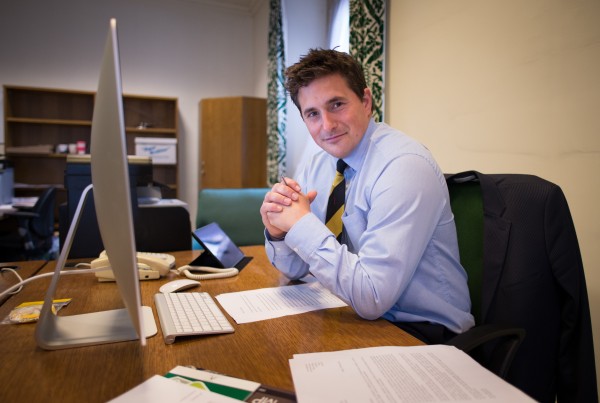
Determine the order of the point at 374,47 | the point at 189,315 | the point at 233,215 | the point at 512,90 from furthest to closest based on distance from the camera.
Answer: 1. the point at 374,47
2. the point at 233,215
3. the point at 512,90
4. the point at 189,315

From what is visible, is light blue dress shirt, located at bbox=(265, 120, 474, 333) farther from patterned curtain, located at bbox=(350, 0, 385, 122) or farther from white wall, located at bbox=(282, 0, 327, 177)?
white wall, located at bbox=(282, 0, 327, 177)

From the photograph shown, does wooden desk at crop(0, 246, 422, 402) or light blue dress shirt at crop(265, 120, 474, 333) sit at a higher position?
light blue dress shirt at crop(265, 120, 474, 333)

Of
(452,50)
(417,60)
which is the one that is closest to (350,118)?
(452,50)

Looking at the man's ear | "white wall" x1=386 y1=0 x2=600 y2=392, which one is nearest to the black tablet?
the man's ear

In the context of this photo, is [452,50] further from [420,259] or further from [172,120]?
[172,120]

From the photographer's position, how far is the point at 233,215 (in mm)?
2240

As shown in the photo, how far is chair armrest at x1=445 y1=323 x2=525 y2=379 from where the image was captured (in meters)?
0.80

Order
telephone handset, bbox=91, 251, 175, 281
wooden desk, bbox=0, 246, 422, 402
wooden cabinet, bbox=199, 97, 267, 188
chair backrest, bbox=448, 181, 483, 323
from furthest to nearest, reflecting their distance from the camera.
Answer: wooden cabinet, bbox=199, 97, 267, 188
telephone handset, bbox=91, 251, 175, 281
chair backrest, bbox=448, 181, 483, 323
wooden desk, bbox=0, 246, 422, 402

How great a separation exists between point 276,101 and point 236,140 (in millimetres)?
875

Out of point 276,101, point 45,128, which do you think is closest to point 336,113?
point 276,101

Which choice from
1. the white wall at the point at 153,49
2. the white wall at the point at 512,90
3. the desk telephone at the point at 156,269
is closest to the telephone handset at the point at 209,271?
the desk telephone at the point at 156,269

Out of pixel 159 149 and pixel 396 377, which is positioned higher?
pixel 159 149

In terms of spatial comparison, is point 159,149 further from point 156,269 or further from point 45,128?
point 156,269

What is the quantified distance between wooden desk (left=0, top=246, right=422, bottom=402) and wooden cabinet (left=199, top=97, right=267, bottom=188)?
12.3ft
